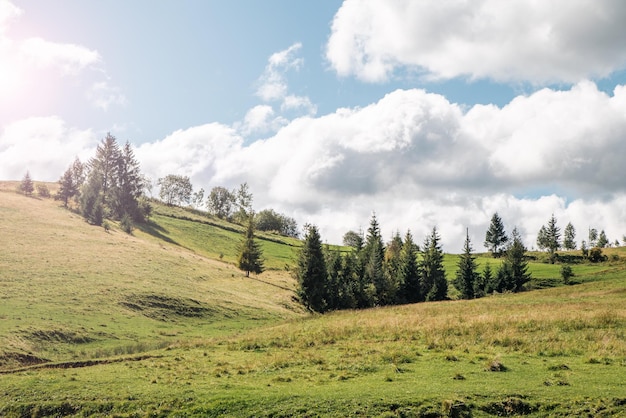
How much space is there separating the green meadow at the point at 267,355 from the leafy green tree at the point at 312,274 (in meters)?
3.91

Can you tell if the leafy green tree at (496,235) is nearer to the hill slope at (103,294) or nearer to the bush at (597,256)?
the bush at (597,256)

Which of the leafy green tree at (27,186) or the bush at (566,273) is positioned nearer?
the bush at (566,273)

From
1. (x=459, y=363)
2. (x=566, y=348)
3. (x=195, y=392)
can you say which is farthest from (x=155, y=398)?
(x=566, y=348)

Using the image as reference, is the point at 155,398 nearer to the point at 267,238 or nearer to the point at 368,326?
the point at 368,326

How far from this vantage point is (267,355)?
103ft

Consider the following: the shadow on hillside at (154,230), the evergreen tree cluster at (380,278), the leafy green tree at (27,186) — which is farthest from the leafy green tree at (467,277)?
the leafy green tree at (27,186)

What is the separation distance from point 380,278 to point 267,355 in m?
55.8

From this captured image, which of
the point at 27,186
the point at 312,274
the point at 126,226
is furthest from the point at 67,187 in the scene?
the point at 312,274

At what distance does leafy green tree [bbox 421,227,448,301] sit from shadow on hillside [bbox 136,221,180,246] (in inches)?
2559

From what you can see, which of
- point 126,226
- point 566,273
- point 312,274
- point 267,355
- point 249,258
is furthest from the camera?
point 126,226

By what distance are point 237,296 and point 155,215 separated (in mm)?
93760

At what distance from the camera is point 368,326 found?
126 ft

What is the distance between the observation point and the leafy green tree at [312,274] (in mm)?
69938

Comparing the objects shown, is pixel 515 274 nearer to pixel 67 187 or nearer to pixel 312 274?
pixel 312 274
